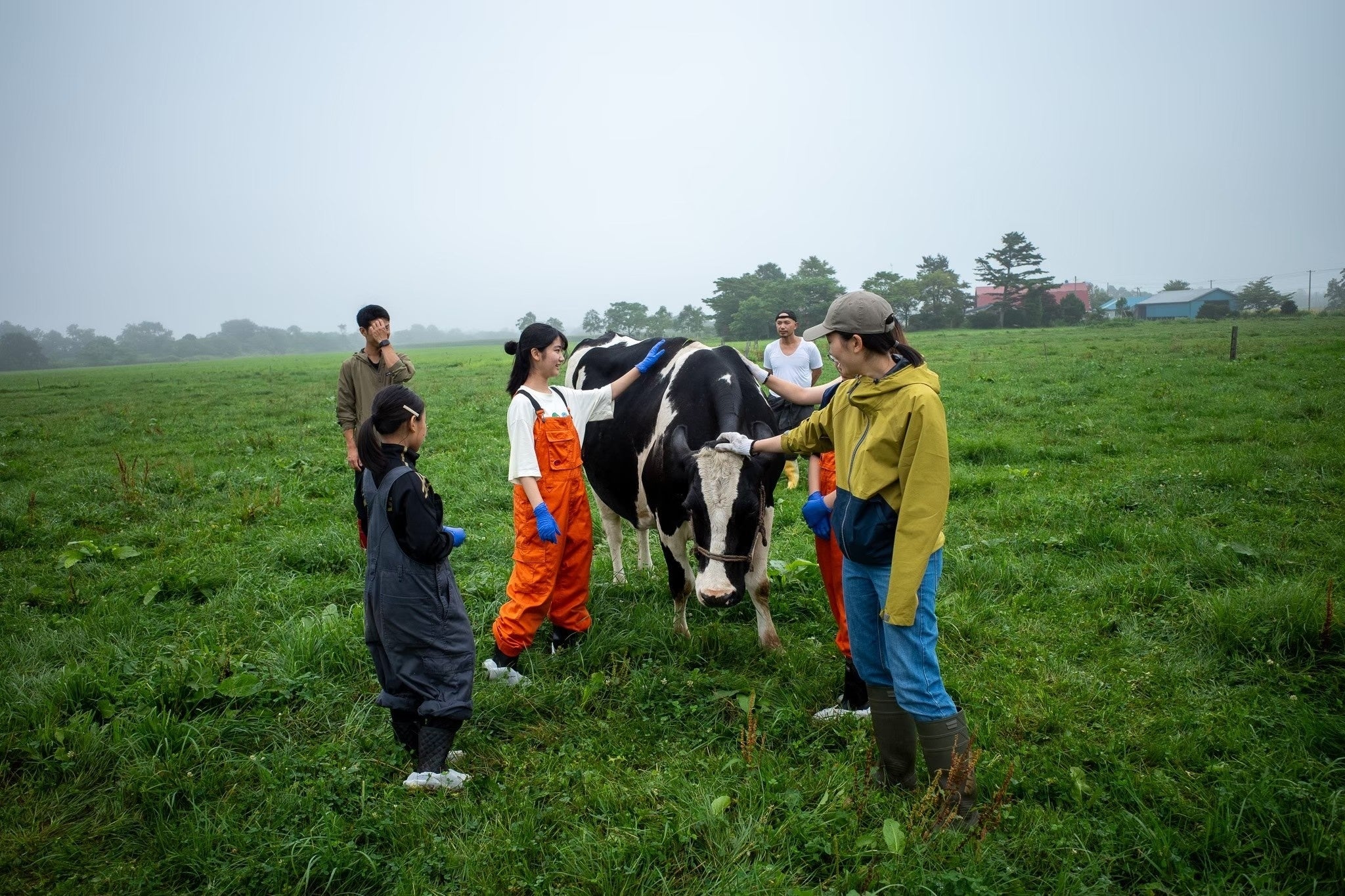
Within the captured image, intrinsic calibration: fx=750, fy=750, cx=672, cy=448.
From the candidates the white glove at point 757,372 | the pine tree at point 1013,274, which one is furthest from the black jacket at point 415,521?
the pine tree at point 1013,274

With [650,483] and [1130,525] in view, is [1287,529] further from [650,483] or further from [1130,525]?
[650,483]

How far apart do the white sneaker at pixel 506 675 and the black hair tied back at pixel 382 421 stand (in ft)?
4.80

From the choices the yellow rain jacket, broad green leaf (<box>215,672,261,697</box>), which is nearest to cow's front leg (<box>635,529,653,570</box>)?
broad green leaf (<box>215,672,261,697</box>)

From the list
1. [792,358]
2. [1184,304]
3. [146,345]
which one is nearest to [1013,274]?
[1184,304]

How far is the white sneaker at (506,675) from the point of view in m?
4.18

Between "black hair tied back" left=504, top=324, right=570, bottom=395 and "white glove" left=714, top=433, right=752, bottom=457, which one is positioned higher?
"black hair tied back" left=504, top=324, right=570, bottom=395

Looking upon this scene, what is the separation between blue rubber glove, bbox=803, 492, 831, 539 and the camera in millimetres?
3555

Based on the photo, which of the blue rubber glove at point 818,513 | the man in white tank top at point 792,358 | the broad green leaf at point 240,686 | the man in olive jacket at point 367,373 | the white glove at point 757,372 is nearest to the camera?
the blue rubber glove at point 818,513

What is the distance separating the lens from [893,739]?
3.13m

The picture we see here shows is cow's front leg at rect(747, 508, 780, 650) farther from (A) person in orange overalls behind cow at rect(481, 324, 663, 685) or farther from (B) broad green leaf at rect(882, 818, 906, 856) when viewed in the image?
(B) broad green leaf at rect(882, 818, 906, 856)

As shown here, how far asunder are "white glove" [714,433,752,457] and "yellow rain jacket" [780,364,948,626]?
104 cm

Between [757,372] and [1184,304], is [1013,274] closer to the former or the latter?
[1184,304]

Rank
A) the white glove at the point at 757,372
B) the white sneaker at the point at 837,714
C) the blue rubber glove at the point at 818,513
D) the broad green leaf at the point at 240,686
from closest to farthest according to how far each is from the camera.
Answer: the blue rubber glove at the point at 818,513 → the white sneaker at the point at 837,714 → the broad green leaf at the point at 240,686 → the white glove at the point at 757,372

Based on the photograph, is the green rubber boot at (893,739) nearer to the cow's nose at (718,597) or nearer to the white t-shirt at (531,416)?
the cow's nose at (718,597)
